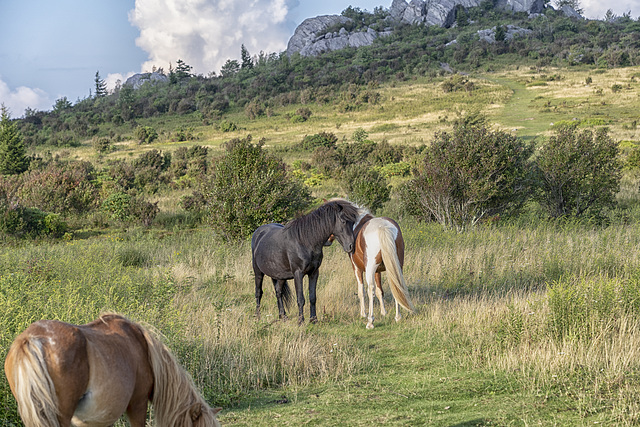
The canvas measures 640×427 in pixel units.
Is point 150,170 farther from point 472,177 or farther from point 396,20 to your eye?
point 396,20

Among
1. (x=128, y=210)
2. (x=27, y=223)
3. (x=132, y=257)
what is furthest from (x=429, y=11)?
(x=132, y=257)

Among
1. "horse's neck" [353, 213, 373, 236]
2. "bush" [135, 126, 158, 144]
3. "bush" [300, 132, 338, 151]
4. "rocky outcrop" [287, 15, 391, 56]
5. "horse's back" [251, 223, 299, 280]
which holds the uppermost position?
"rocky outcrop" [287, 15, 391, 56]

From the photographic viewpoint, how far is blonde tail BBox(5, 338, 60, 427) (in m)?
2.17

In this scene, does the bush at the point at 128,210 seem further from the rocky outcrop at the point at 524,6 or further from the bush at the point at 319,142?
the rocky outcrop at the point at 524,6

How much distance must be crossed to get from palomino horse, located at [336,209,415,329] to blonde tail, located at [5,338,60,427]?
557 cm

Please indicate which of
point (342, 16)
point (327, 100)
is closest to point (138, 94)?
point (327, 100)

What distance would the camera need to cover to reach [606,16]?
13875 centimetres

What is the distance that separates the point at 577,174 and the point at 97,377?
599 inches

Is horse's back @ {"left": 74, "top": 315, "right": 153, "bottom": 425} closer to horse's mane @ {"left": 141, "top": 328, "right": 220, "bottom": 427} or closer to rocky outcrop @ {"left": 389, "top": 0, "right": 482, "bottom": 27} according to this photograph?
horse's mane @ {"left": 141, "top": 328, "right": 220, "bottom": 427}

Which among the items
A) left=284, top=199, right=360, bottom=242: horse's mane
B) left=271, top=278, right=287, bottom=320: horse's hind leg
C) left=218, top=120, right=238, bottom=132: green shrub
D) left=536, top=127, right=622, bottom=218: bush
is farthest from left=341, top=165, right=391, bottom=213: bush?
left=218, top=120, right=238, bottom=132: green shrub

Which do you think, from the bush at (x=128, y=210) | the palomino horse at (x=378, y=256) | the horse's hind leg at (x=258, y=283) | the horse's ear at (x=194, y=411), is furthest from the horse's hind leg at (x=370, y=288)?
the bush at (x=128, y=210)

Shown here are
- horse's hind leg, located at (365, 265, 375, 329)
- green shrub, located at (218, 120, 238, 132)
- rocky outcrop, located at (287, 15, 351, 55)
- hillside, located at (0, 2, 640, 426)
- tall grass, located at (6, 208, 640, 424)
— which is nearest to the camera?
hillside, located at (0, 2, 640, 426)

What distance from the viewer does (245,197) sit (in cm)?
1380

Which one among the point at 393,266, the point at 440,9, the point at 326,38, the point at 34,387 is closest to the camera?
the point at 34,387
